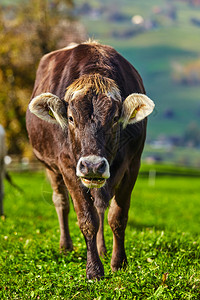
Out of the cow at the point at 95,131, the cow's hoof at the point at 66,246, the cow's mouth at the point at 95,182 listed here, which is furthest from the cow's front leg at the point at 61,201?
the cow's mouth at the point at 95,182

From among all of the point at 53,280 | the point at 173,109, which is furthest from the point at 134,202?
the point at 173,109

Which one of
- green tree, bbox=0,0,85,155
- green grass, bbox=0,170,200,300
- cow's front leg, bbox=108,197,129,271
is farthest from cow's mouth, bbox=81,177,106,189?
green tree, bbox=0,0,85,155

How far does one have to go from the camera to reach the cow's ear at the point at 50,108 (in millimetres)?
4977

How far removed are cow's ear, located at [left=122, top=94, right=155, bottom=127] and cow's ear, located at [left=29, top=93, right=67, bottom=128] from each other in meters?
0.66

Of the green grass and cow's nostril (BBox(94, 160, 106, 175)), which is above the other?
cow's nostril (BBox(94, 160, 106, 175))

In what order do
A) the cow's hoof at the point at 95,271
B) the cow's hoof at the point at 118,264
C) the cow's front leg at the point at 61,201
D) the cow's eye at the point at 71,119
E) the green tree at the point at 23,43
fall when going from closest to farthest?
the cow's eye at the point at 71,119 < the cow's hoof at the point at 95,271 < the cow's hoof at the point at 118,264 < the cow's front leg at the point at 61,201 < the green tree at the point at 23,43

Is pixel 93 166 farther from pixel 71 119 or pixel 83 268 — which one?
pixel 83 268

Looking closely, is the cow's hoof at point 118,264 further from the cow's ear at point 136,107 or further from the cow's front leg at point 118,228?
the cow's ear at point 136,107

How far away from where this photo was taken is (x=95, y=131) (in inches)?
182

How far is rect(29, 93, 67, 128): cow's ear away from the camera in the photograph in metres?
4.98

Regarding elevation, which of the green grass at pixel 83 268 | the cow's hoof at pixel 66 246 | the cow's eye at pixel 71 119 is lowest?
the cow's hoof at pixel 66 246

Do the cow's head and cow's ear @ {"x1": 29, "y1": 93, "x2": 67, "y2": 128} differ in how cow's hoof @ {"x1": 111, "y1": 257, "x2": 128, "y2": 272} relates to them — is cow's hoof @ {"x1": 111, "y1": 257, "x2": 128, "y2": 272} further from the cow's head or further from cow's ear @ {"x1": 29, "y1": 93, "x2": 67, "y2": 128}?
cow's ear @ {"x1": 29, "y1": 93, "x2": 67, "y2": 128}

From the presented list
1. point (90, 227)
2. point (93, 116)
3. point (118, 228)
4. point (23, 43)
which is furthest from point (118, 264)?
point (23, 43)

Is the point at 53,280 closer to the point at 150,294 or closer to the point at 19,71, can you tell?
the point at 150,294
